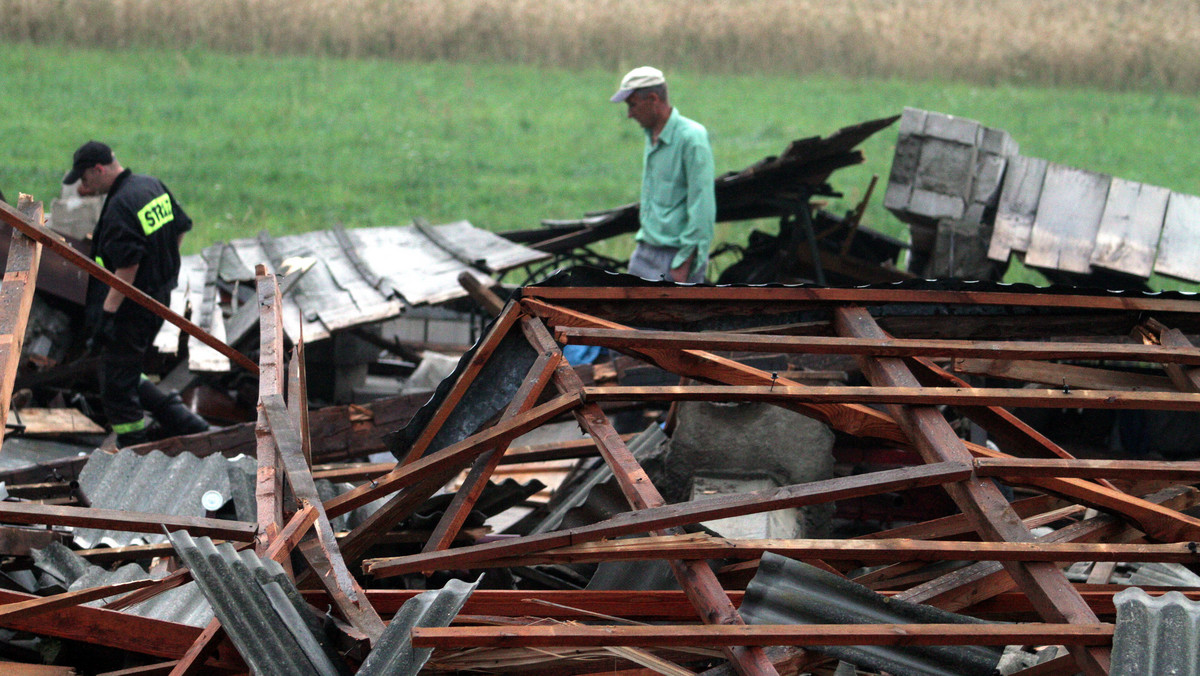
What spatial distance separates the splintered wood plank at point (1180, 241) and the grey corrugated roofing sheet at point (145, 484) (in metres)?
6.65

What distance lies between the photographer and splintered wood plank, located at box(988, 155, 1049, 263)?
28.6ft

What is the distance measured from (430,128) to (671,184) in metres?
16.9

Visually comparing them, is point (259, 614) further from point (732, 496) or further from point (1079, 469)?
point (1079, 469)

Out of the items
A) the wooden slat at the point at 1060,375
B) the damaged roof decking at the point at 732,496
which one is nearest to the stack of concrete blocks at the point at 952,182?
the damaged roof decking at the point at 732,496

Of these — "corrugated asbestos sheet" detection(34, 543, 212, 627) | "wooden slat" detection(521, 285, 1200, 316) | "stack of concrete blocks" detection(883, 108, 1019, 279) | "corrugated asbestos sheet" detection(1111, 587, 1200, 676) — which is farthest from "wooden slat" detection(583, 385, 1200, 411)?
"stack of concrete blocks" detection(883, 108, 1019, 279)

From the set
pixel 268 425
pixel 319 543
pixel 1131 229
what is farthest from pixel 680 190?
pixel 319 543

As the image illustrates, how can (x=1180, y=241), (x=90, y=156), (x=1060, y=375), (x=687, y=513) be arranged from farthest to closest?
(x=1180, y=241), (x=90, y=156), (x=1060, y=375), (x=687, y=513)

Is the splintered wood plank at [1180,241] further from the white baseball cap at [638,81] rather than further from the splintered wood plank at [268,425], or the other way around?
the splintered wood plank at [268,425]

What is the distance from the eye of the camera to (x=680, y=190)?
758cm

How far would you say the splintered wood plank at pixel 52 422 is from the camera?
7.08 metres

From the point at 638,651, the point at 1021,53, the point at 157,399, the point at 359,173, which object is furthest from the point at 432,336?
the point at 1021,53

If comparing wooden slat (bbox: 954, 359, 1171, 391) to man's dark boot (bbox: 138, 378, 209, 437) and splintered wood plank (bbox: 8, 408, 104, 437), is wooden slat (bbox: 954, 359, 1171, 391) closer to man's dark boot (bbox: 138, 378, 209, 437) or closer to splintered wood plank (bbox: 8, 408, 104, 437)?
man's dark boot (bbox: 138, 378, 209, 437)

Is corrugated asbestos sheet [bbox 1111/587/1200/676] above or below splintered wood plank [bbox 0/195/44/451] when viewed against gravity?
below

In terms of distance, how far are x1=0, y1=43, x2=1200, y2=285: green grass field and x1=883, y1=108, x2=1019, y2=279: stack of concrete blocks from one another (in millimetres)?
7119
